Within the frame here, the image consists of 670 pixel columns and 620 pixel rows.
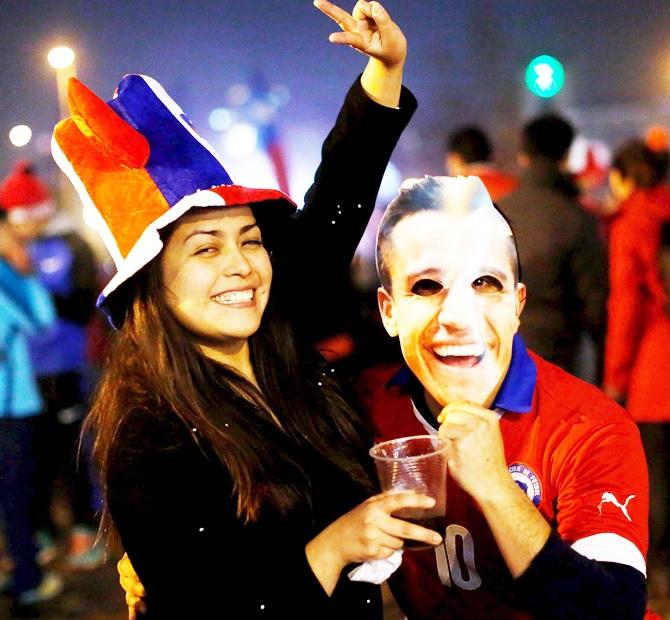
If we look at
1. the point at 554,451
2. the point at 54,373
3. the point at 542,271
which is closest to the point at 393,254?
the point at 554,451

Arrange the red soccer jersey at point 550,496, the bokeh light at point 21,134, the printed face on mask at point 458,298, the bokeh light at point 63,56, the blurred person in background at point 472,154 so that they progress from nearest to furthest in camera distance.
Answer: the red soccer jersey at point 550,496 < the printed face on mask at point 458,298 < the blurred person in background at point 472,154 < the bokeh light at point 63,56 < the bokeh light at point 21,134

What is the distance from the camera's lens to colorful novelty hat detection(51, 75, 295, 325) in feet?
7.79

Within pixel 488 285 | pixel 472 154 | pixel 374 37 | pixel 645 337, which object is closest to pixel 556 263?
pixel 645 337

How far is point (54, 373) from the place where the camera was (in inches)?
233

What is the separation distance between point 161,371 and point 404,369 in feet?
1.88

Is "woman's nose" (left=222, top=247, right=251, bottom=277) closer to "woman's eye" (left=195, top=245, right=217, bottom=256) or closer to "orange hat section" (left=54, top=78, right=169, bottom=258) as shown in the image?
"woman's eye" (left=195, top=245, right=217, bottom=256)

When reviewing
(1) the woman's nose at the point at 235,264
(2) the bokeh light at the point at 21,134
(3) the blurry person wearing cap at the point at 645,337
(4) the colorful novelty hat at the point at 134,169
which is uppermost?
(2) the bokeh light at the point at 21,134

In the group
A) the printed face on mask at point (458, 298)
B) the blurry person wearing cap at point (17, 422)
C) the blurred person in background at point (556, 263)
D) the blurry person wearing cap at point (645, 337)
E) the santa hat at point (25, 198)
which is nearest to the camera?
the printed face on mask at point (458, 298)

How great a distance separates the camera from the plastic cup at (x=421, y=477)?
1947 millimetres

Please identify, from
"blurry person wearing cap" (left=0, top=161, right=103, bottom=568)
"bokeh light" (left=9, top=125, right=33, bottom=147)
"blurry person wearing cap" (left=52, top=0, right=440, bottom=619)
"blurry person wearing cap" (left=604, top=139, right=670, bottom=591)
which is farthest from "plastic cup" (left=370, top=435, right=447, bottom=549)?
"bokeh light" (left=9, top=125, right=33, bottom=147)

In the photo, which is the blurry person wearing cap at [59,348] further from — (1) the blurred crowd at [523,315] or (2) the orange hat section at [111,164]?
(2) the orange hat section at [111,164]

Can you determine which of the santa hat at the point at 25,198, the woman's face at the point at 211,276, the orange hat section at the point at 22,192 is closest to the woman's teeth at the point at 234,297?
the woman's face at the point at 211,276

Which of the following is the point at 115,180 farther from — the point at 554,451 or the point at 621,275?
the point at 621,275

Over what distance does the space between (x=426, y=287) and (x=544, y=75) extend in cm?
634
